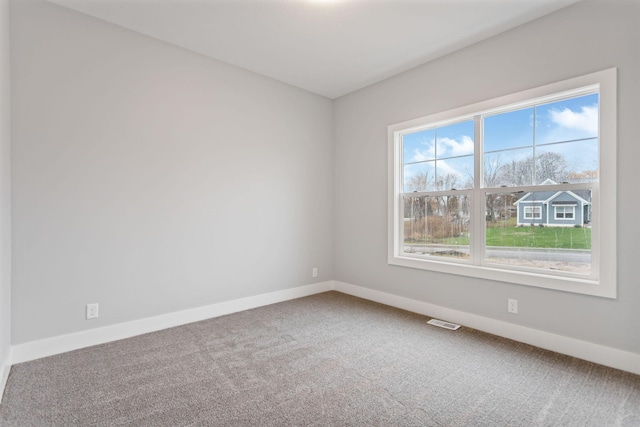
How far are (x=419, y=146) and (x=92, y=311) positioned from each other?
142 inches

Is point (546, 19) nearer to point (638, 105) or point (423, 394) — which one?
point (638, 105)

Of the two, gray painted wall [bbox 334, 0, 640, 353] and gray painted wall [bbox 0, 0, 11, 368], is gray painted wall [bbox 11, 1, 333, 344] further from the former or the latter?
gray painted wall [bbox 334, 0, 640, 353]

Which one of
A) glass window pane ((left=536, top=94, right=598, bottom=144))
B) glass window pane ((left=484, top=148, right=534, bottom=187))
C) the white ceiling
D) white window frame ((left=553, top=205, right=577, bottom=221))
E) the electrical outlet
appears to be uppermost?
the white ceiling

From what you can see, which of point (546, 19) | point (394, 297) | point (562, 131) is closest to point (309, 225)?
point (394, 297)

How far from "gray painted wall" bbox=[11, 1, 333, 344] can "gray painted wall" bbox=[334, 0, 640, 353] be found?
0.83 meters

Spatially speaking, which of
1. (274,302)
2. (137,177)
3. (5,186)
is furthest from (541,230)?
(5,186)

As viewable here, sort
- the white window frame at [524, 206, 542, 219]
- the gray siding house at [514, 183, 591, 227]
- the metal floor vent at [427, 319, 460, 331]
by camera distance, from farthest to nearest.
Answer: the metal floor vent at [427, 319, 460, 331] → the white window frame at [524, 206, 542, 219] → the gray siding house at [514, 183, 591, 227]

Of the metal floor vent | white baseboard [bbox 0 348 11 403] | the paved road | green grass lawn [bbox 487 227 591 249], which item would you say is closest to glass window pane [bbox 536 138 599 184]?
green grass lawn [bbox 487 227 591 249]

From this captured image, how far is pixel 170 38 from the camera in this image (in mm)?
2943

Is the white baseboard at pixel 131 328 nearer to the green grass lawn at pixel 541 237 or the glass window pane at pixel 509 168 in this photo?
the green grass lawn at pixel 541 237

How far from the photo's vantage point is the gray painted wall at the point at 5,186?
201cm

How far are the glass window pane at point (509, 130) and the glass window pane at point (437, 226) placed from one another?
1.89ft

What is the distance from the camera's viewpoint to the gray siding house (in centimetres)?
249

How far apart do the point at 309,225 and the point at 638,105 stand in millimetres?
3257
